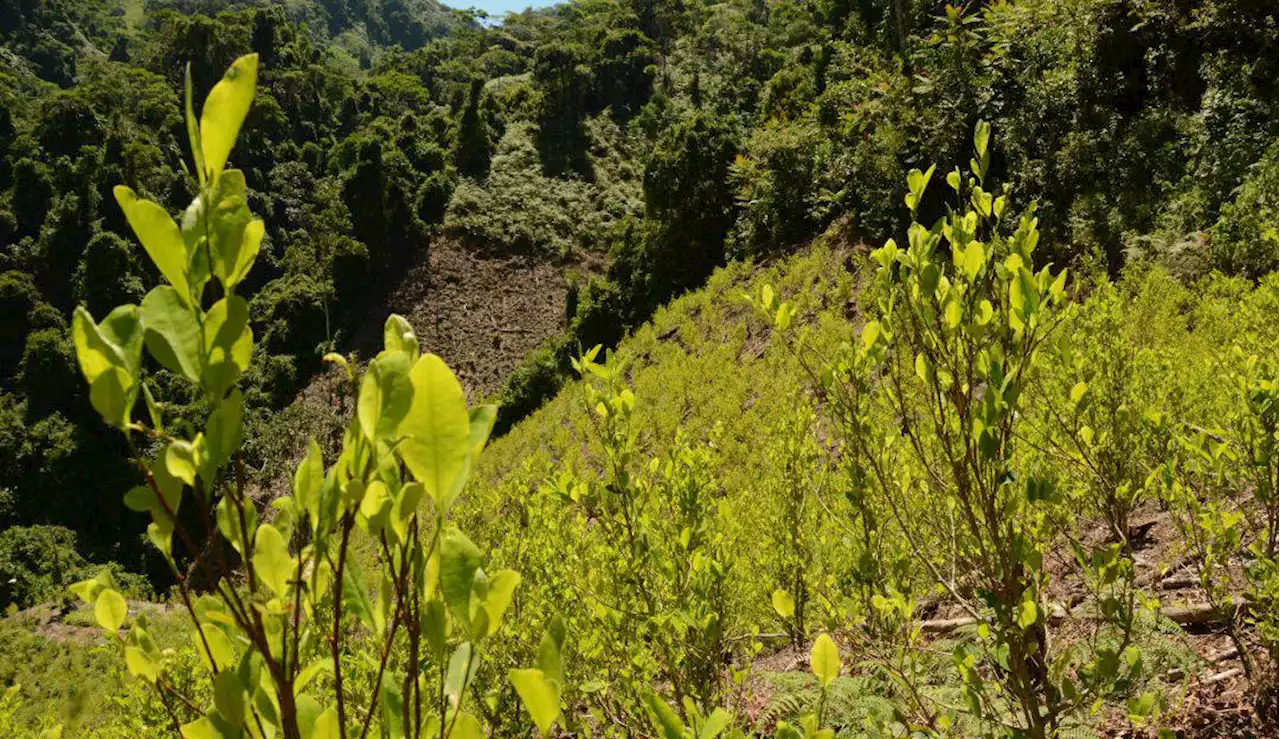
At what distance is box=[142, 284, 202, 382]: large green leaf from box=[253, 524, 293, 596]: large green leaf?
119 millimetres

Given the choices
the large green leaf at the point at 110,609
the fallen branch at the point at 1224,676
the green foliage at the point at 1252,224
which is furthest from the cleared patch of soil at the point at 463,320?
the large green leaf at the point at 110,609

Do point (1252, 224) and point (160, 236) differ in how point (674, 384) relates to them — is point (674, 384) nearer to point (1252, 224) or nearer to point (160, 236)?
point (1252, 224)

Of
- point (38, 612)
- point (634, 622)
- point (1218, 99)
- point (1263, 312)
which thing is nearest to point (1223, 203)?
point (1218, 99)

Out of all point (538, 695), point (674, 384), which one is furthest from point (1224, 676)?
point (674, 384)

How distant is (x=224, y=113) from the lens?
45 cm

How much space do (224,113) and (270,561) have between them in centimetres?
30

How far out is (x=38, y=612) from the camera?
39.4 ft

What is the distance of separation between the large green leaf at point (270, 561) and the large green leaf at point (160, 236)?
169mm

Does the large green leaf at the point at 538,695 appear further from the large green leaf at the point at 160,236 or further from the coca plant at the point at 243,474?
the large green leaf at the point at 160,236

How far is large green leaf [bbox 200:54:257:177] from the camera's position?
445 mm

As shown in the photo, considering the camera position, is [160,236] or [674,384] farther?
[674,384]

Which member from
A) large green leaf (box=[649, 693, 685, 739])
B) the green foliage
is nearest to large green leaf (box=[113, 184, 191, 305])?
large green leaf (box=[649, 693, 685, 739])

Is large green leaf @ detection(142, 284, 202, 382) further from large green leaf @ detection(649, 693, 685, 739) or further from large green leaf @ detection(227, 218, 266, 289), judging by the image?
large green leaf @ detection(649, 693, 685, 739)

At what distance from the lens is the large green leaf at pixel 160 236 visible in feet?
1.45
